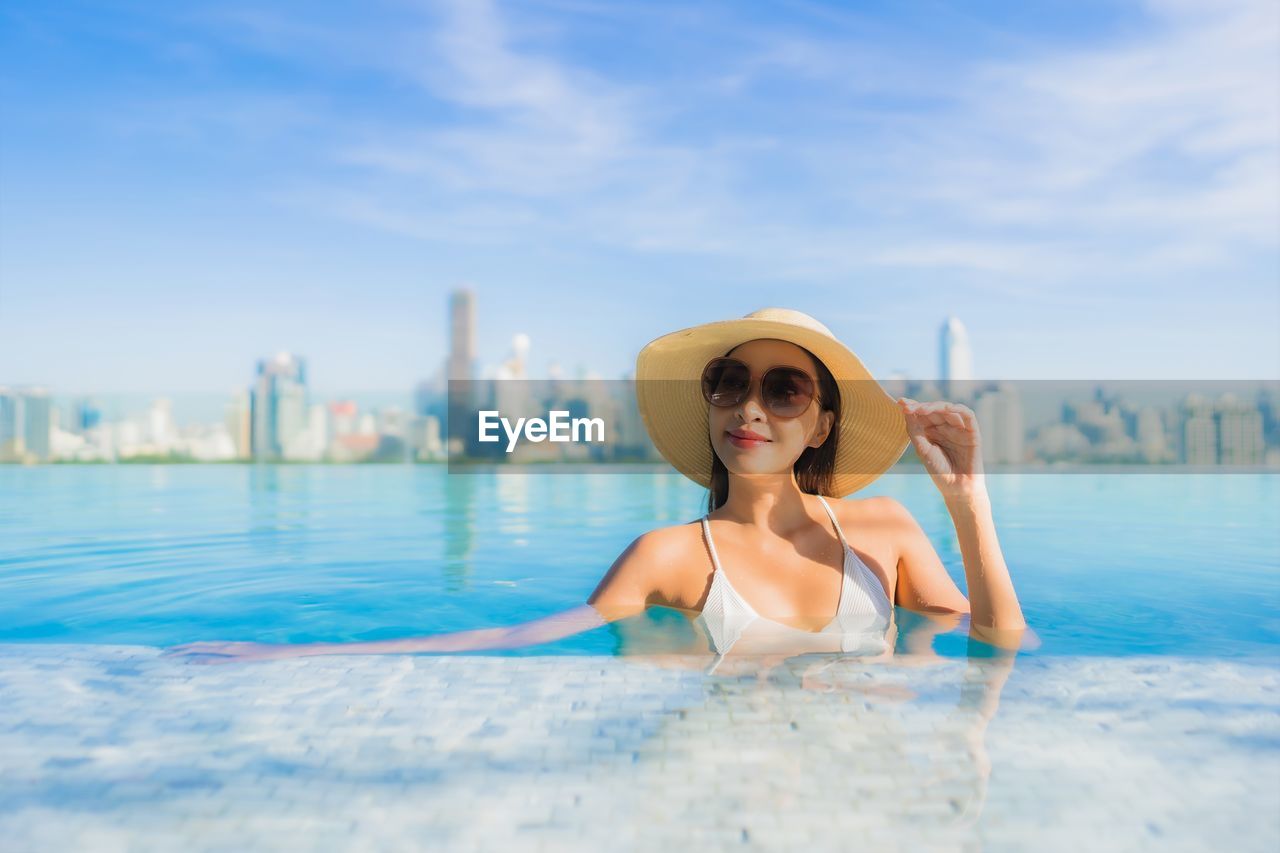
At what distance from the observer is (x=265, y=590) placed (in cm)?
474

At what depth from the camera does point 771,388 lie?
2.80m

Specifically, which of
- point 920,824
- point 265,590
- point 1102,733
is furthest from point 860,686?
point 265,590

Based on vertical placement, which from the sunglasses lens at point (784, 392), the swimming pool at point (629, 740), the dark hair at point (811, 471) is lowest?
the swimming pool at point (629, 740)

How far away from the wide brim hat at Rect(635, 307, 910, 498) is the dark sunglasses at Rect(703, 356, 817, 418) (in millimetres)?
102

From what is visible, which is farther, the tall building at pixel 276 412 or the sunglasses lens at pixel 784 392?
the tall building at pixel 276 412

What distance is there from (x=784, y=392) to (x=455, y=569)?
129 inches

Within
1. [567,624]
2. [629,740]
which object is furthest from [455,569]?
[629,740]

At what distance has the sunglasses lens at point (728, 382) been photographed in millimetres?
2811

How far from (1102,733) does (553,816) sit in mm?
1219

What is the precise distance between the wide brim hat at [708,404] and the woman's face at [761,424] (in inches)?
1.8

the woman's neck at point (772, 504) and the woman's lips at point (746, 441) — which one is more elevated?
the woman's lips at point (746, 441)

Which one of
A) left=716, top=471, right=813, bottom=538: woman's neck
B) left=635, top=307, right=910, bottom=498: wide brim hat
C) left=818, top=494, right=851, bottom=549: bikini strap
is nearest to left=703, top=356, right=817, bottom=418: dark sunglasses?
left=635, top=307, right=910, bottom=498: wide brim hat

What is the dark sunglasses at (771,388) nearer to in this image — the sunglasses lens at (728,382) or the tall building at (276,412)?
the sunglasses lens at (728,382)

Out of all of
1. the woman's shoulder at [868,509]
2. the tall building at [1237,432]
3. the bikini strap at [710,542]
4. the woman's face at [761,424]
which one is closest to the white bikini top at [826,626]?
the bikini strap at [710,542]
